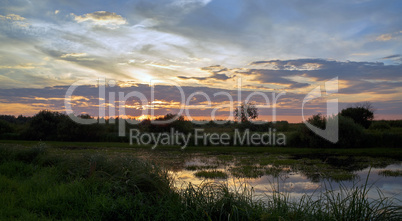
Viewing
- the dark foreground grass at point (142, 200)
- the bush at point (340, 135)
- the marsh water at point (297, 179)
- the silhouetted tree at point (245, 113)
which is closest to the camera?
the dark foreground grass at point (142, 200)

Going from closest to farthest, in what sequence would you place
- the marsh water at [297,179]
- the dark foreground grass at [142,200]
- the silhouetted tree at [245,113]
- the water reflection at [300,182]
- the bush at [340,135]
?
1. the dark foreground grass at [142,200]
2. the water reflection at [300,182]
3. the marsh water at [297,179]
4. the bush at [340,135]
5. the silhouetted tree at [245,113]

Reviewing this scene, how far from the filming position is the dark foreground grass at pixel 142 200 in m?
4.32

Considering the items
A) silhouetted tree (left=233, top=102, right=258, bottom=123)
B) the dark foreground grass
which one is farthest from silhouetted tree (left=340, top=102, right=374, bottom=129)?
the dark foreground grass

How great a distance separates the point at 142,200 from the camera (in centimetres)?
550

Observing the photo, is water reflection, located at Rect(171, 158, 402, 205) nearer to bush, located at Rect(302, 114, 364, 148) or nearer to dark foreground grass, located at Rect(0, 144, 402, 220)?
dark foreground grass, located at Rect(0, 144, 402, 220)

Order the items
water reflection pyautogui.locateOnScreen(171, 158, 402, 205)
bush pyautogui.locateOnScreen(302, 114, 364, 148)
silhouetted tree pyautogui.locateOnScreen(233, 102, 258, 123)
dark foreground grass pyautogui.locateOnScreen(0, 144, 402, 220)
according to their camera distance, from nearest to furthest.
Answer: dark foreground grass pyautogui.locateOnScreen(0, 144, 402, 220) → water reflection pyautogui.locateOnScreen(171, 158, 402, 205) → bush pyautogui.locateOnScreen(302, 114, 364, 148) → silhouetted tree pyautogui.locateOnScreen(233, 102, 258, 123)

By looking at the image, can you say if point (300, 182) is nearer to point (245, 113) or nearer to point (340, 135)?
point (340, 135)

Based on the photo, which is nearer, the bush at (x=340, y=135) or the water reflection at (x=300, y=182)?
the water reflection at (x=300, y=182)

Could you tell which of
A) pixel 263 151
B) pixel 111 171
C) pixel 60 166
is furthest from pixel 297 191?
pixel 263 151


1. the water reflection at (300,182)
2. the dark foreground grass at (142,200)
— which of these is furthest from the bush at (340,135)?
the dark foreground grass at (142,200)

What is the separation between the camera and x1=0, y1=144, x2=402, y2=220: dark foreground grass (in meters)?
4.32

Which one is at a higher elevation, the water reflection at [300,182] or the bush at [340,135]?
the bush at [340,135]

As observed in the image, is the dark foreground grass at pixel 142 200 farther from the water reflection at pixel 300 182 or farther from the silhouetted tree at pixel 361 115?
the silhouetted tree at pixel 361 115

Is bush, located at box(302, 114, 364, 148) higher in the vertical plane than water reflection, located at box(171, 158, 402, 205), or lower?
higher
